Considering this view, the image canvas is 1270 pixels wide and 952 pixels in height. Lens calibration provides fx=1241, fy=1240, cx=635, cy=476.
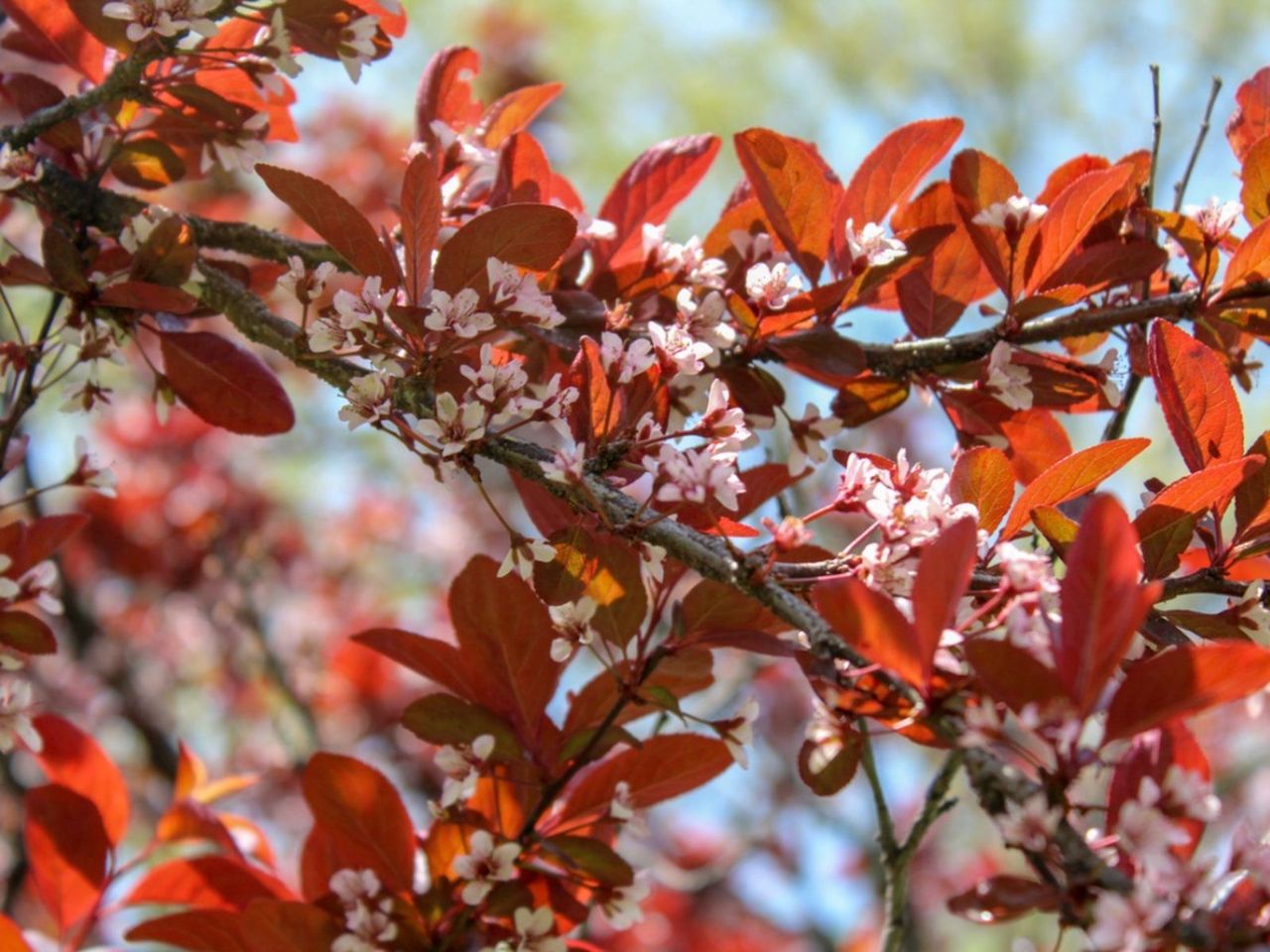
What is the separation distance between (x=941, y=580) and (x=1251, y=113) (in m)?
0.73

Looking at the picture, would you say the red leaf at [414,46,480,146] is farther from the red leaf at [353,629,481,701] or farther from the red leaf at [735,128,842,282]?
the red leaf at [353,629,481,701]

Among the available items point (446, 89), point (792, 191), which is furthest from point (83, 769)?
point (792, 191)

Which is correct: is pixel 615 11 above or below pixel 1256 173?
above

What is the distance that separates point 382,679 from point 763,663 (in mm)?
1097

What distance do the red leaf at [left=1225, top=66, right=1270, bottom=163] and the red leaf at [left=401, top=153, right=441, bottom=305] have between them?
0.76 m

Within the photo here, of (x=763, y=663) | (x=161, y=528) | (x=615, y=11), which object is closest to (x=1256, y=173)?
(x=763, y=663)

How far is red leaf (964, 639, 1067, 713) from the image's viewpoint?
700 millimetres

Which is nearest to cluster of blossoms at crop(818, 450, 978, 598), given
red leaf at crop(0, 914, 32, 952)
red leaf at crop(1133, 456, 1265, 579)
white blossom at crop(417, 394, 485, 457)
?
red leaf at crop(1133, 456, 1265, 579)

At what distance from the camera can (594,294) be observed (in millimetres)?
1184

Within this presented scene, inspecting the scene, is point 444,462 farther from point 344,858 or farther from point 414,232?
point 344,858

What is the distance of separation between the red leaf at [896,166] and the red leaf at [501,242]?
33 centimetres

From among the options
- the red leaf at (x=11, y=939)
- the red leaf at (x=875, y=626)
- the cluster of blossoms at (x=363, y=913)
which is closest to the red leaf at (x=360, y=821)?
the cluster of blossoms at (x=363, y=913)

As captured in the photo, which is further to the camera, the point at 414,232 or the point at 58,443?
the point at 58,443

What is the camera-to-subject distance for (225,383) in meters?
1.16
